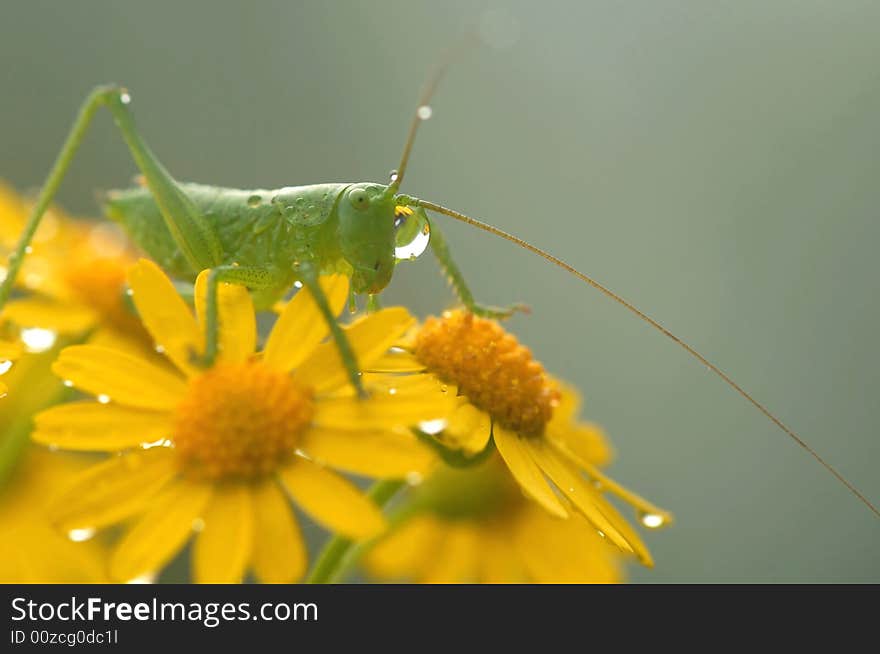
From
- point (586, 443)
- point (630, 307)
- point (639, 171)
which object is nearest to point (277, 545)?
point (630, 307)

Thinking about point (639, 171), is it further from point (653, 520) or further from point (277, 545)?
point (277, 545)

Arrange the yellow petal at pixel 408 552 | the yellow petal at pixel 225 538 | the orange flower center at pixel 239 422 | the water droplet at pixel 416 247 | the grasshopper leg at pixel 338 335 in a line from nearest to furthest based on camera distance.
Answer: the yellow petal at pixel 225 538, the orange flower center at pixel 239 422, the grasshopper leg at pixel 338 335, the water droplet at pixel 416 247, the yellow petal at pixel 408 552

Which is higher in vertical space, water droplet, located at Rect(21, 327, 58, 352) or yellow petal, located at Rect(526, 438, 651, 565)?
water droplet, located at Rect(21, 327, 58, 352)

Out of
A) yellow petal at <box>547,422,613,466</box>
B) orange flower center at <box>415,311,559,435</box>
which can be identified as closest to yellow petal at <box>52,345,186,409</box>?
orange flower center at <box>415,311,559,435</box>

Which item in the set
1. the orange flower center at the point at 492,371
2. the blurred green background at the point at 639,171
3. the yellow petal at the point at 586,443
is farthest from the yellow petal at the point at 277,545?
the blurred green background at the point at 639,171

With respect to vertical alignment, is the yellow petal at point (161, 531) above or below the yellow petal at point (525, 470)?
below

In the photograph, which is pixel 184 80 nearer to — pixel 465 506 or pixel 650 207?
pixel 650 207

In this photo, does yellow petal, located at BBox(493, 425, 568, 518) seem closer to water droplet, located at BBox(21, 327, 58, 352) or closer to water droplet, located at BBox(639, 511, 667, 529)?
water droplet, located at BBox(639, 511, 667, 529)

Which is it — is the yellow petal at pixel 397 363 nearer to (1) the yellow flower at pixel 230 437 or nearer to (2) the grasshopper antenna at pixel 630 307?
(1) the yellow flower at pixel 230 437
